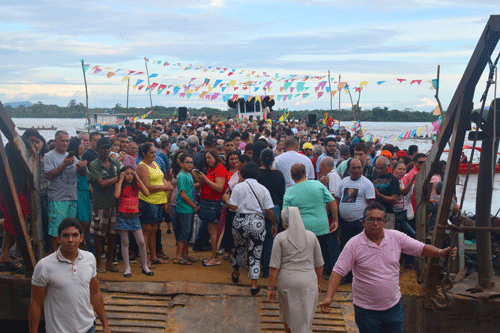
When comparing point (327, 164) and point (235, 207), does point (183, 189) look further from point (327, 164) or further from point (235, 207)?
point (327, 164)

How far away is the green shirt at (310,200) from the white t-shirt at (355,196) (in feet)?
1.76

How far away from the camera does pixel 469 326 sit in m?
6.37

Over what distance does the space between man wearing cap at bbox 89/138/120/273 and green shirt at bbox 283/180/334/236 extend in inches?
92.0

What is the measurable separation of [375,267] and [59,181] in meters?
4.19

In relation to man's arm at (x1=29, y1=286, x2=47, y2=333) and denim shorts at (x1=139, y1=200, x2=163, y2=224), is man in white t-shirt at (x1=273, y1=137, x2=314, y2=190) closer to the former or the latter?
denim shorts at (x1=139, y1=200, x2=163, y2=224)

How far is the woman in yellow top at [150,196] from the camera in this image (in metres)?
6.91

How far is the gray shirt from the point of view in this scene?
20.8ft

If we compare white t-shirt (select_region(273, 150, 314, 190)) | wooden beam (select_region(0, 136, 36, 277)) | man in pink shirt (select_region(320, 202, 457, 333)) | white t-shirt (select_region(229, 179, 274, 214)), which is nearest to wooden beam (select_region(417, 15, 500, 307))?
man in pink shirt (select_region(320, 202, 457, 333))

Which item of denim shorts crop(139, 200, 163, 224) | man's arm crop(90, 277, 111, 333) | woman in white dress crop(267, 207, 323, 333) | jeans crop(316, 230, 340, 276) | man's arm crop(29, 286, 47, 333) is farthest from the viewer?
denim shorts crop(139, 200, 163, 224)

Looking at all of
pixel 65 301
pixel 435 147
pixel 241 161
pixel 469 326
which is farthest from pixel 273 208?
pixel 65 301

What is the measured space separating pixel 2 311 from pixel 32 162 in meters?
2.09

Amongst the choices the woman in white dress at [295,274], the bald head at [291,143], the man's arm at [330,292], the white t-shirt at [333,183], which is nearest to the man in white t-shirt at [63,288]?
the woman in white dress at [295,274]

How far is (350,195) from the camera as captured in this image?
6617 millimetres

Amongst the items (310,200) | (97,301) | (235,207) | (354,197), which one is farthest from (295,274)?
(354,197)
